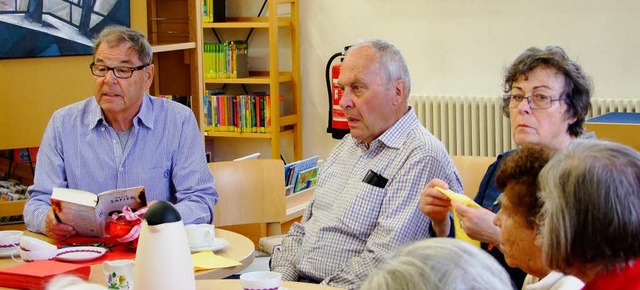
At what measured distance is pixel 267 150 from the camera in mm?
7258

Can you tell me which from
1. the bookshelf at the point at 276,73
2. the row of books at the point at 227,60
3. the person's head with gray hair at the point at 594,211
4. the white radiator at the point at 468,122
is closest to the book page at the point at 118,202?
the person's head with gray hair at the point at 594,211

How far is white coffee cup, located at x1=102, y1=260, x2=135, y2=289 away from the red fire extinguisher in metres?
4.30

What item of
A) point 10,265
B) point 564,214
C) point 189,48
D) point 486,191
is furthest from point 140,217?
point 189,48

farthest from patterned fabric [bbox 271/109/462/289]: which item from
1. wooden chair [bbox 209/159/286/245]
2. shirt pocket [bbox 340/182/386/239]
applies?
wooden chair [bbox 209/159/286/245]

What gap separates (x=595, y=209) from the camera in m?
1.55

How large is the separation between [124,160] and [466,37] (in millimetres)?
3485

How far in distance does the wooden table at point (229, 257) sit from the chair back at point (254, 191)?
733 millimetres

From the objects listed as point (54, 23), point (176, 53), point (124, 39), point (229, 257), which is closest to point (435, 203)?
point (229, 257)

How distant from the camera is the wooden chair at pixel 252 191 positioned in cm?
371

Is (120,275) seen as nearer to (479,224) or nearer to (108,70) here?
(479,224)

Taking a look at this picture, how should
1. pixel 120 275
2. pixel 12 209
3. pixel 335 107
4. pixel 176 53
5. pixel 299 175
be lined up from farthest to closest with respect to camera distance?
pixel 335 107, pixel 176 53, pixel 299 175, pixel 12 209, pixel 120 275

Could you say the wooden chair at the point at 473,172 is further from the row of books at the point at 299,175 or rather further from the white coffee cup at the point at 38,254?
the white coffee cup at the point at 38,254

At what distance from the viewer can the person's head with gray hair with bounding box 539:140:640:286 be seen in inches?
61.2

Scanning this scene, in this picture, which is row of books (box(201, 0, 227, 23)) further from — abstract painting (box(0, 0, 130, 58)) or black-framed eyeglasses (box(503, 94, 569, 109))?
black-framed eyeglasses (box(503, 94, 569, 109))
